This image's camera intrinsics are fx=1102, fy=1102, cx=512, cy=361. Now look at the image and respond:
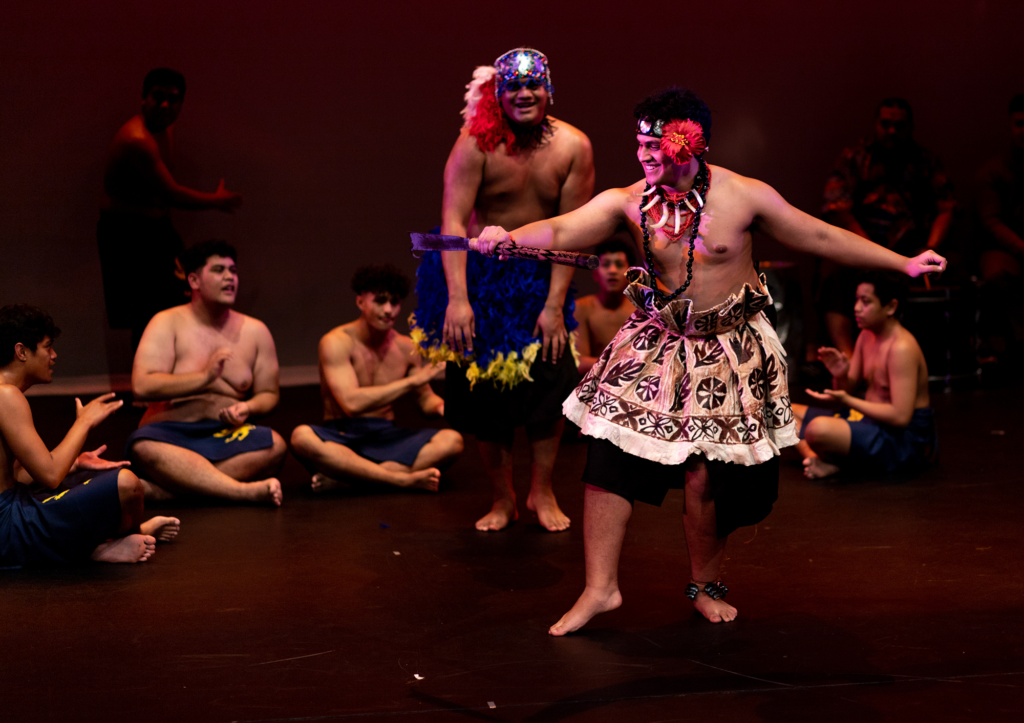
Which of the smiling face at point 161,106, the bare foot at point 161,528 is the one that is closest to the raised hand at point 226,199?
the smiling face at point 161,106

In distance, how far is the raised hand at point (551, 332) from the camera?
3.71 m

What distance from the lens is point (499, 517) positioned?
12.6 feet

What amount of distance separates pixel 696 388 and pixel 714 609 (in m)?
0.61

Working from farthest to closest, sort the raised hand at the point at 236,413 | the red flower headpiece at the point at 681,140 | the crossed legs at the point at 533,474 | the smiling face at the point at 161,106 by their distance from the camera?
the smiling face at the point at 161,106 → the raised hand at the point at 236,413 → the crossed legs at the point at 533,474 → the red flower headpiece at the point at 681,140

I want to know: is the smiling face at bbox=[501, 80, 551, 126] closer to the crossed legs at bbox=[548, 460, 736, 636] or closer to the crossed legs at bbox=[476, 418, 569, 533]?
the crossed legs at bbox=[476, 418, 569, 533]

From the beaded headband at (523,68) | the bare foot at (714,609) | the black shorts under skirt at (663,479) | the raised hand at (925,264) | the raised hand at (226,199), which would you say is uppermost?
the beaded headband at (523,68)

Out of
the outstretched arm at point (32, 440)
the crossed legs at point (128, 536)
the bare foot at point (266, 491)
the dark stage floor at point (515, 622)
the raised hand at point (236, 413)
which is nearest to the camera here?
the dark stage floor at point (515, 622)

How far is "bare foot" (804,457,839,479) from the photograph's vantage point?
4.44m

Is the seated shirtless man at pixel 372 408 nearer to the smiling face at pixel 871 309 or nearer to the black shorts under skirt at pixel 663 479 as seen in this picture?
the black shorts under skirt at pixel 663 479

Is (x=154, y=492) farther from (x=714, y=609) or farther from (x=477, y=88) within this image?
(x=714, y=609)

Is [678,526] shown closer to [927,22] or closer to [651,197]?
[651,197]

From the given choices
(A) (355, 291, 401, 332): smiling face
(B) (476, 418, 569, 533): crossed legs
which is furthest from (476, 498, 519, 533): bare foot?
(A) (355, 291, 401, 332): smiling face

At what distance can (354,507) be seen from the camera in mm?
4164

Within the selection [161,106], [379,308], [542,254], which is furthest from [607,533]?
[161,106]
